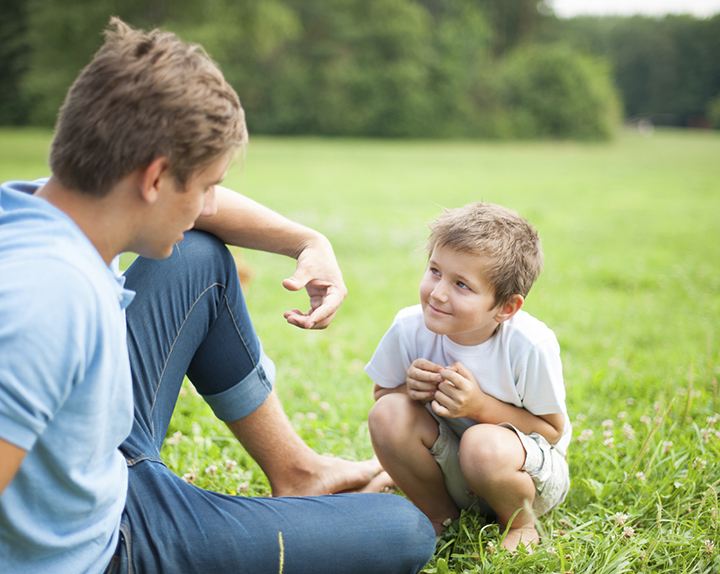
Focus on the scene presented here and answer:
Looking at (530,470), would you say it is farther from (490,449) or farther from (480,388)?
(480,388)

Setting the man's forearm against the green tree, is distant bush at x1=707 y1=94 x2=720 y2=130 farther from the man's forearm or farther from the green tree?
the man's forearm

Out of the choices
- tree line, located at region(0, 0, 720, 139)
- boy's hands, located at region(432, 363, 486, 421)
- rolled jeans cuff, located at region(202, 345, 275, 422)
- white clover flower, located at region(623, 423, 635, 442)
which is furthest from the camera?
tree line, located at region(0, 0, 720, 139)

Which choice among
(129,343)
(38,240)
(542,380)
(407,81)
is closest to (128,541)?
(129,343)

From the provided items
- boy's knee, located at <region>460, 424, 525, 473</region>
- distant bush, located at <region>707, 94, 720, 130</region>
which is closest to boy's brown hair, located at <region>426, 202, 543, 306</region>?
boy's knee, located at <region>460, 424, 525, 473</region>

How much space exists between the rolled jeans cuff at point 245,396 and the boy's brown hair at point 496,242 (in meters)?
0.63

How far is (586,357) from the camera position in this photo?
11.9 ft

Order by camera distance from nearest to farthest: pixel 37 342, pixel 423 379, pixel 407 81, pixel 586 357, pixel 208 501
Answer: pixel 37 342
pixel 208 501
pixel 423 379
pixel 586 357
pixel 407 81

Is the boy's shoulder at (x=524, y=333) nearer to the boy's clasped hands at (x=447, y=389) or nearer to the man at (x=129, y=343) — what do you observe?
the boy's clasped hands at (x=447, y=389)

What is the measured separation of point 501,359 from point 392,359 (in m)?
0.34

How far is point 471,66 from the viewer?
35.1m

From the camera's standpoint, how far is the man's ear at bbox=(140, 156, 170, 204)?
1.11 metres

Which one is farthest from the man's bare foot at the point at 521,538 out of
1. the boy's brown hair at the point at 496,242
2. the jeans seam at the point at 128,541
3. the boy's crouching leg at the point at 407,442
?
the jeans seam at the point at 128,541

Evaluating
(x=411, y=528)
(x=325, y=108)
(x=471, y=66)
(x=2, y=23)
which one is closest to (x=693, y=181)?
(x=411, y=528)

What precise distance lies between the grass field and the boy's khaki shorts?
70mm
